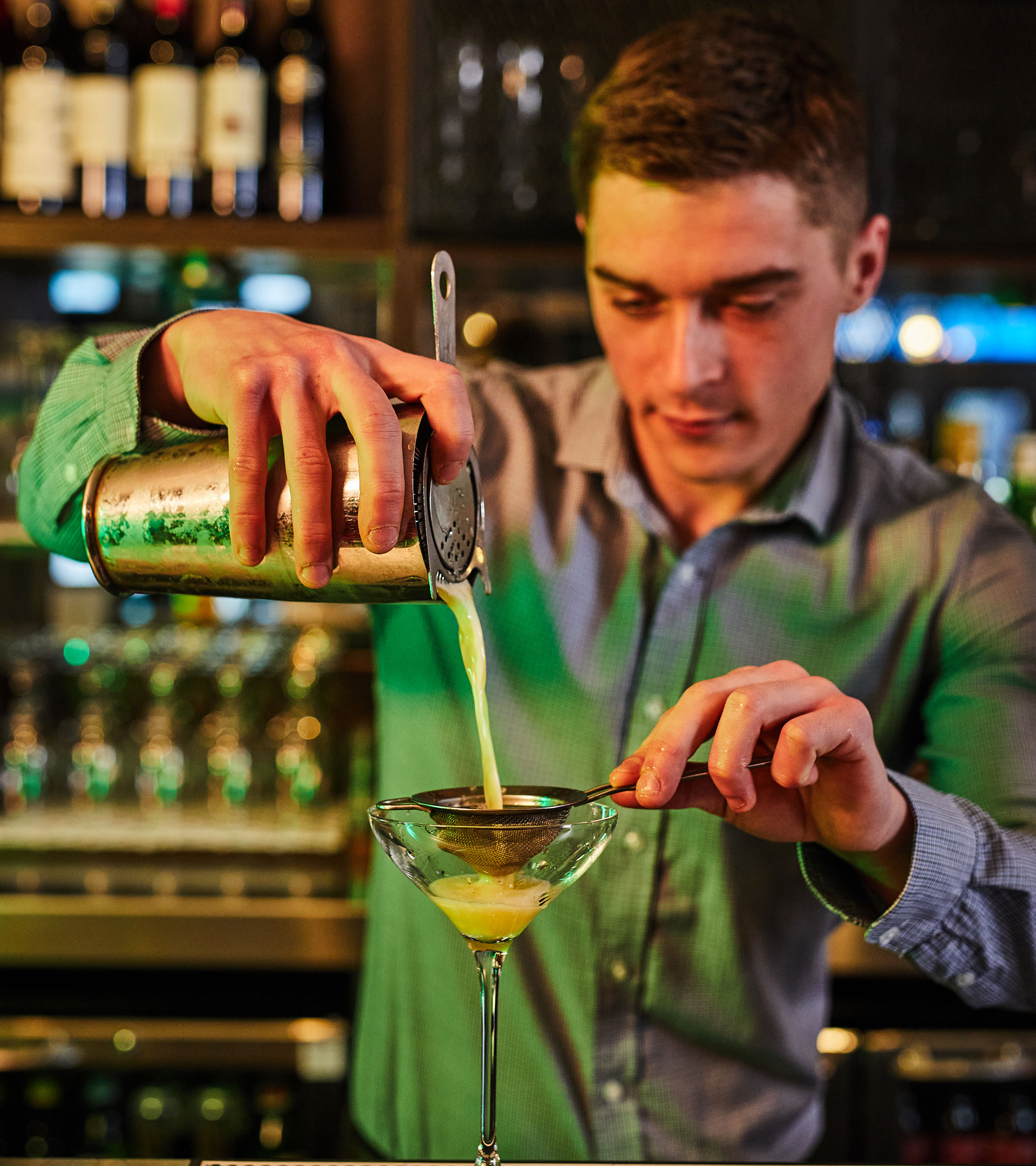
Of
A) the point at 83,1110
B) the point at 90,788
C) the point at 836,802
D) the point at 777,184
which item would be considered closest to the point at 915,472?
the point at 777,184

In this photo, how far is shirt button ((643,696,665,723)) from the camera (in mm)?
1413

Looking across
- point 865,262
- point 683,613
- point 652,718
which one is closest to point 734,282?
point 865,262

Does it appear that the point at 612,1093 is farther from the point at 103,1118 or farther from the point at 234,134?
the point at 234,134

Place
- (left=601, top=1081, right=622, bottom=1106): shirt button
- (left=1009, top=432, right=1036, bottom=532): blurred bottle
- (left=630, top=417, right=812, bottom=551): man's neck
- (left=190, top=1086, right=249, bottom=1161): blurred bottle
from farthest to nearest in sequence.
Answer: (left=1009, top=432, right=1036, bottom=532): blurred bottle
(left=190, top=1086, right=249, bottom=1161): blurred bottle
(left=630, top=417, right=812, bottom=551): man's neck
(left=601, top=1081, right=622, bottom=1106): shirt button

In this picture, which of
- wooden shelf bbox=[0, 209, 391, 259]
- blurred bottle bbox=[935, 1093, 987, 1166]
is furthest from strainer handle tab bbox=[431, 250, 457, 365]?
blurred bottle bbox=[935, 1093, 987, 1166]

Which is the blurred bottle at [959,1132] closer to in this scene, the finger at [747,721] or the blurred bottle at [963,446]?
the blurred bottle at [963,446]

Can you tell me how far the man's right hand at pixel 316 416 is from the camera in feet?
2.85

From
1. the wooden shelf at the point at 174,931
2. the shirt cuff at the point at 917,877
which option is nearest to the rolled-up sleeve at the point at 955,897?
the shirt cuff at the point at 917,877

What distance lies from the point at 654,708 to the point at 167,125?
60.7 inches

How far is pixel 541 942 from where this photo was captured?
1431mm

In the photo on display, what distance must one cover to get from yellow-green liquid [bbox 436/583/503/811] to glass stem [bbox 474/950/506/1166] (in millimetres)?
120

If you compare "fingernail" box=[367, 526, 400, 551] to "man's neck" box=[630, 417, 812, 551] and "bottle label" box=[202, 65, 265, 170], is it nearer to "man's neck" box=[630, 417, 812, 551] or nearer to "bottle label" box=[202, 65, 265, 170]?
"man's neck" box=[630, 417, 812, 551]

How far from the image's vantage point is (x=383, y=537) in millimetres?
867

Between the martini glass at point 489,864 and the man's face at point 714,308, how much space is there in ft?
1.65
